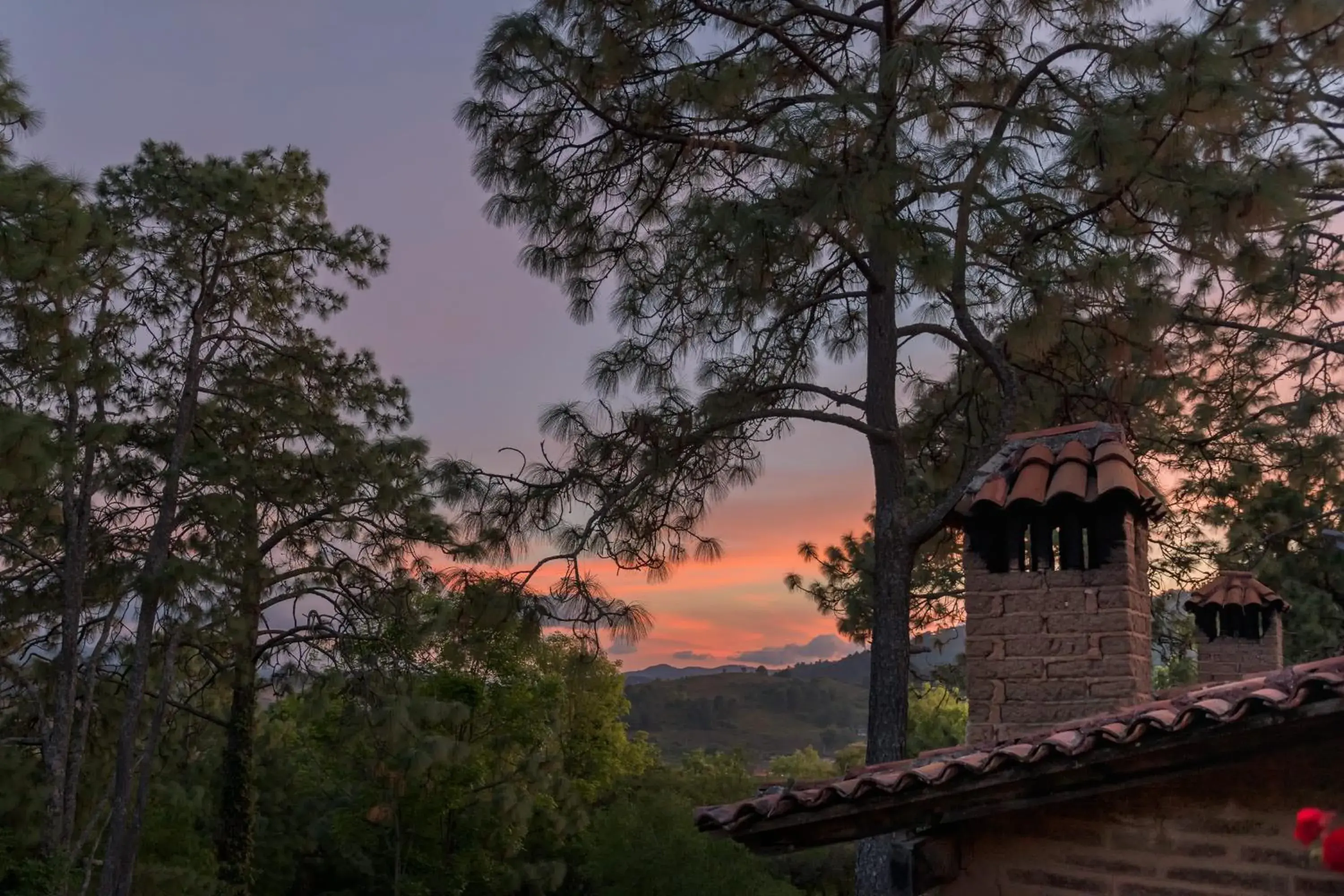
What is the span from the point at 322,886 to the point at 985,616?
74.9 ft

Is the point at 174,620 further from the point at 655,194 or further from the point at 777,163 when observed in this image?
the point at 777,163

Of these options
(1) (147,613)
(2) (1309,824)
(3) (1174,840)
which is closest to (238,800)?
(1) (147,613)

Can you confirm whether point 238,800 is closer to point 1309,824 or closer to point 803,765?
point 1309,824

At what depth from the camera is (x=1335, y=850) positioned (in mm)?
2549

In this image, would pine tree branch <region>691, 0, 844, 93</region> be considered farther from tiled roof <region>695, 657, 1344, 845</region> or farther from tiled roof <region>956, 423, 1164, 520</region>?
tiled roof <region>695, 657, 1344, 845</region>

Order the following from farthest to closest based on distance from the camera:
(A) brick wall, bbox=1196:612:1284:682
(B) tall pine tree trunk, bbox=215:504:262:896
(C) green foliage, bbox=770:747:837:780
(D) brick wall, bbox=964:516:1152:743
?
(C) green foliage, bbox=770:747:837:780
(B) tall pine tree trunk, bbox=215:504:262:896
(A) brick wall, bbox=1196:612:1284:682
(D) brick wall, bbox=964:516:1152:743

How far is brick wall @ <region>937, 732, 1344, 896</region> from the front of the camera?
4180 millimetres

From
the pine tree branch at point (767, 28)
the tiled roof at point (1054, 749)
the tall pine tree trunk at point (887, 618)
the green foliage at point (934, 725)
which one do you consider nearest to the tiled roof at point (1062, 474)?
the tiled roof at point (1054, 749)

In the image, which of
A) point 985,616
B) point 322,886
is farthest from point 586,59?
point 322,886

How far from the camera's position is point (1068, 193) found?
9859 mm

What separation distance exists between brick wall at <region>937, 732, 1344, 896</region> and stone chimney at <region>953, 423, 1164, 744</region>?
156 centimetres

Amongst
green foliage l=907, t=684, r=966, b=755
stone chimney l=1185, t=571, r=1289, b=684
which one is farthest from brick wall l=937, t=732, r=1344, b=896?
green foliage l=907, t=684, r=966, b=755

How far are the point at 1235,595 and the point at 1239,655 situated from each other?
0.82 m

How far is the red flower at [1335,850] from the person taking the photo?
2533 mm
